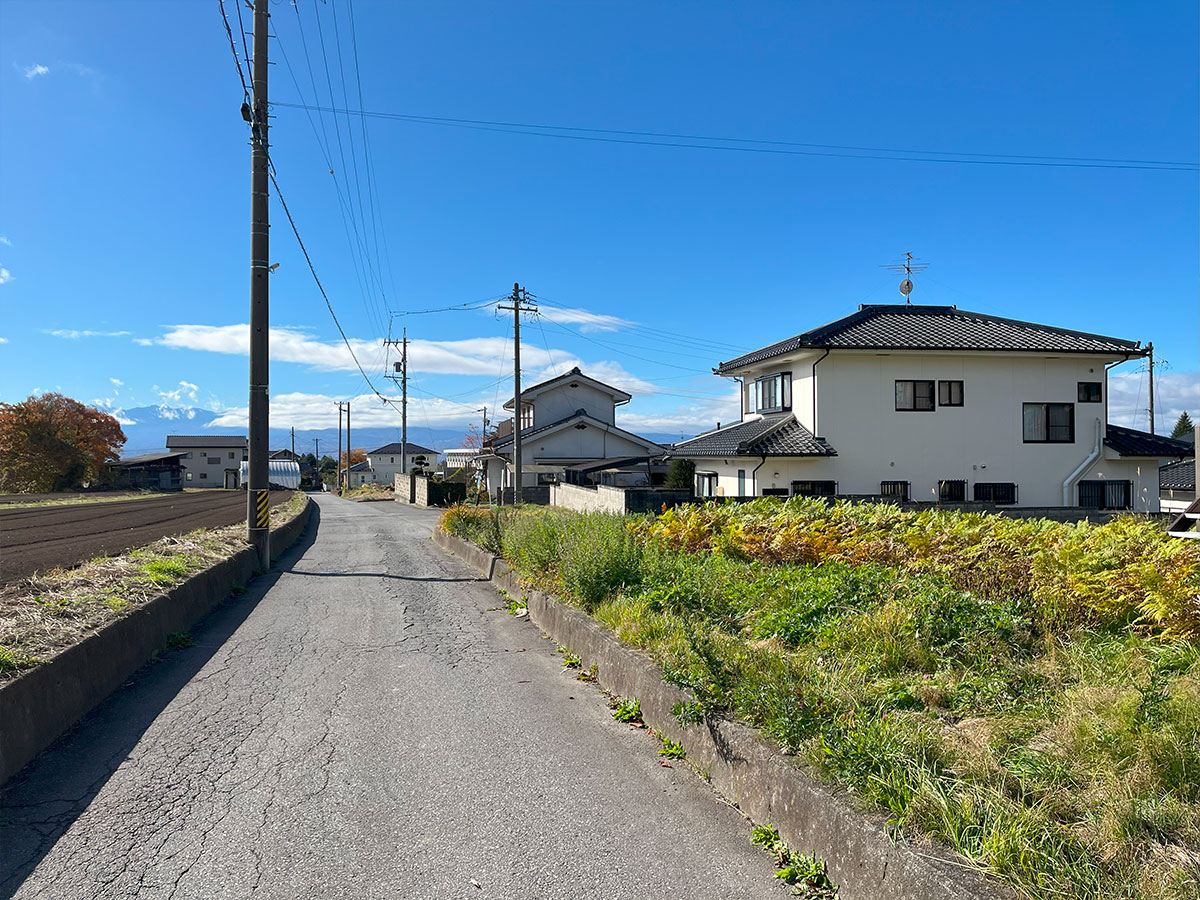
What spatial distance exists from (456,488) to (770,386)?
21829mm

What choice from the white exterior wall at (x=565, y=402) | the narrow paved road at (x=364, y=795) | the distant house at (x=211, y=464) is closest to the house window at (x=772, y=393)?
the narrow paved road at (x=364, y=795)

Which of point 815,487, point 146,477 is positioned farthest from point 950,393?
point 146,477

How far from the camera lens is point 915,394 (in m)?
21.9

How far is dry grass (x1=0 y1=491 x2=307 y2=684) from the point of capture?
5.42 metres

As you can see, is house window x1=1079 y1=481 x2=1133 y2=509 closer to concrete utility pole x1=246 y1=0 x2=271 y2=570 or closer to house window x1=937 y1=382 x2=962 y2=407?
house window x1=937 y1=382 x2=962 y2=407

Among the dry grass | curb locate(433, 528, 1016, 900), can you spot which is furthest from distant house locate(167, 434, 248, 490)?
curb locate(433, 528, 1016, 900)

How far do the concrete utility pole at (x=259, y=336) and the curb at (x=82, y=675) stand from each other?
514 cm

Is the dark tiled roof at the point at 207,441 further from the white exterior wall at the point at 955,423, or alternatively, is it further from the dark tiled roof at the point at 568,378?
the white exterior wall at the point at 955,423

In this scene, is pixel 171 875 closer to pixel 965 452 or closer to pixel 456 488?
pixel 965 452

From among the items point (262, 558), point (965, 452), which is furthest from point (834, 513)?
point (965, 452)

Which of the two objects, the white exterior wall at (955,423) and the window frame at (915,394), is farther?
the window frame at (915,394)

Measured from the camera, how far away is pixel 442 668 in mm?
7004

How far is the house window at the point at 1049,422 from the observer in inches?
871

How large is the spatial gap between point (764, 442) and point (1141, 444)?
11.3 m
